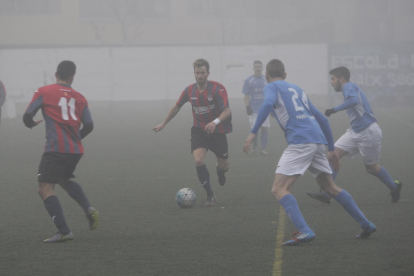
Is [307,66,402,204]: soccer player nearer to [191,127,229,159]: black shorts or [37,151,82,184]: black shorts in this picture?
[191,127,229,159]: black shorts

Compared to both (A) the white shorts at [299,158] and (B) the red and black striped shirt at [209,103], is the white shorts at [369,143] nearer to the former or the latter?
(B) the red and black striped shirt at [209,103]

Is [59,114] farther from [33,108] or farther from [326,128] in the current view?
[326,128]

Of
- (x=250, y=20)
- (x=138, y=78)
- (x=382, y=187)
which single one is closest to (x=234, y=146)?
(x=382, y=187)

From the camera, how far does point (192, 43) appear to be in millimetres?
51312

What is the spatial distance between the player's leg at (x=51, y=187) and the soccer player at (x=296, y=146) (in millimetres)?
1864

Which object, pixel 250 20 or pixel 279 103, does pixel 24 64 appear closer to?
pixel 250 20

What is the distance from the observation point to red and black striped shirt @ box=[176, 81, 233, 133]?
30.3ft

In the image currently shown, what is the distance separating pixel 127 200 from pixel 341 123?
15420 mm

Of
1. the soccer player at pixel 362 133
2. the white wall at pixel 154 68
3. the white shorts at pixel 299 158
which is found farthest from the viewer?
the white wall at pixel 154 68

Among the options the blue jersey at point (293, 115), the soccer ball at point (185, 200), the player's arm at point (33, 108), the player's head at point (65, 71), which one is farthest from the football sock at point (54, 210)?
the soccer ball at point (185, 200)

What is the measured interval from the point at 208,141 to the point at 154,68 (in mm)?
23808

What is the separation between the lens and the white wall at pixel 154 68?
105ft

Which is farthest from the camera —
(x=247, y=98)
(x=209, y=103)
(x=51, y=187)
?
(x=247, y=98)

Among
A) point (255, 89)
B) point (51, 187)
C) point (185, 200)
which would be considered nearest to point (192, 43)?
point (255, 89)
